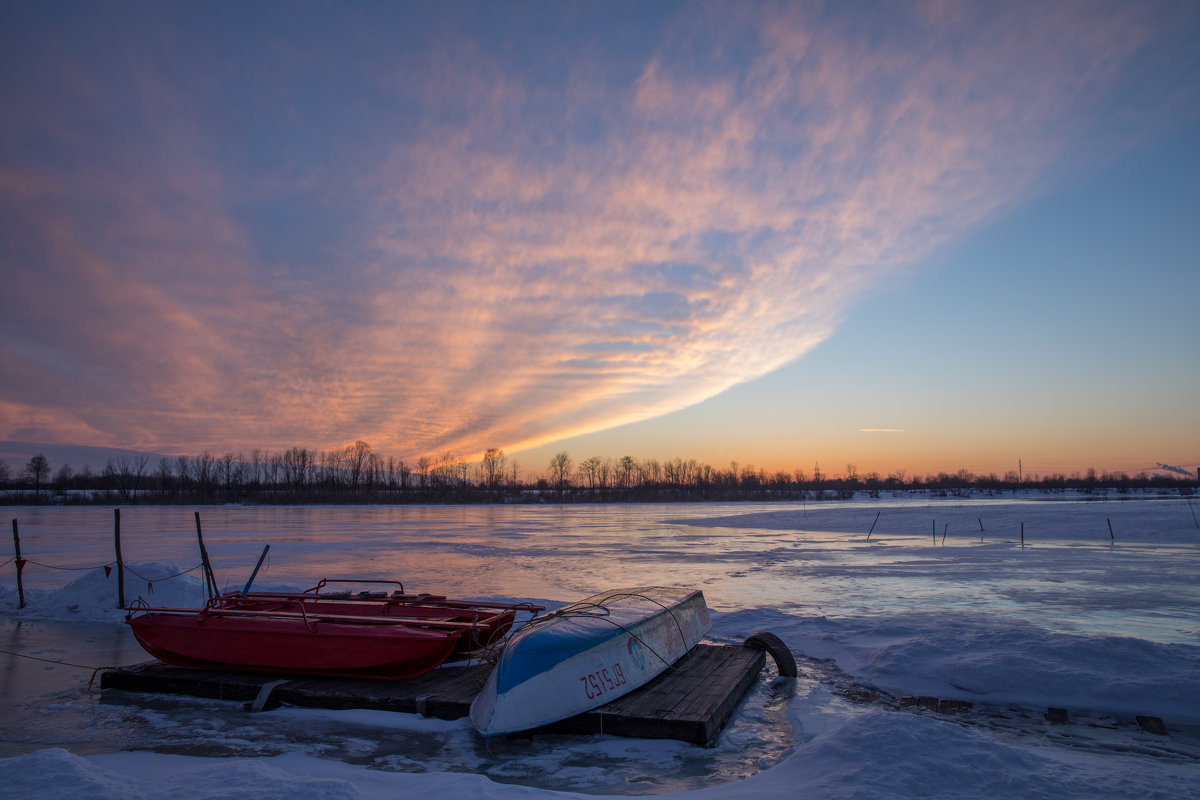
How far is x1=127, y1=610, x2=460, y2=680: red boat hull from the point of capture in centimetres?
691

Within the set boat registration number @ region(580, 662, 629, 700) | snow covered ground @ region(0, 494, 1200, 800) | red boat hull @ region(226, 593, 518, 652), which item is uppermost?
red boat hull @ region(226, 593, 518, 652)

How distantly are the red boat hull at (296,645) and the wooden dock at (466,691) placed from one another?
0.13 m

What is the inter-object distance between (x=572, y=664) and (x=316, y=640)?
9.83ft

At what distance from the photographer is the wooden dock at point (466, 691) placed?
18.5ft

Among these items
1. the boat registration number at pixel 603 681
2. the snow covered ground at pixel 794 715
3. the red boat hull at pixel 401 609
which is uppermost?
the red boat hull at pixel 401 609

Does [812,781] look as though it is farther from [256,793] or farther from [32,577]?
[32,577]

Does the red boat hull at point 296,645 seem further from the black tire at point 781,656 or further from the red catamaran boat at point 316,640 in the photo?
the black tire at point 781,656

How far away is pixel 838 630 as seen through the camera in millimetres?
9312

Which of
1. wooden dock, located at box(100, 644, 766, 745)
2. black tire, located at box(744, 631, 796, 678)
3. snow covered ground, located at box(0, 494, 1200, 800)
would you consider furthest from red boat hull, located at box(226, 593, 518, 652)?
black tire, located at box(744, 631, 796, 678)

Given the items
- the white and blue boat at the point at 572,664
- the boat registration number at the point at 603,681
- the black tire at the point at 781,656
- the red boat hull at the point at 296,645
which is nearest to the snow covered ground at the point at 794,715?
the black tire at the point at 781,656

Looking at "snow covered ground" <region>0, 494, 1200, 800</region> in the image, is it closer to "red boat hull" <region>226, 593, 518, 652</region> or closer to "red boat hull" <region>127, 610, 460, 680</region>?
"red boat hull" <region>127, 610, 460, 680</region>

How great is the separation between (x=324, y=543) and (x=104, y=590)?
12.3 meters

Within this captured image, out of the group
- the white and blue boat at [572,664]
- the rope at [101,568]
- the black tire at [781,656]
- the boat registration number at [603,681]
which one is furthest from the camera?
the rope at [101,568]

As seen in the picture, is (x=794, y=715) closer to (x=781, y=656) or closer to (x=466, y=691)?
(x=781, y=656)
